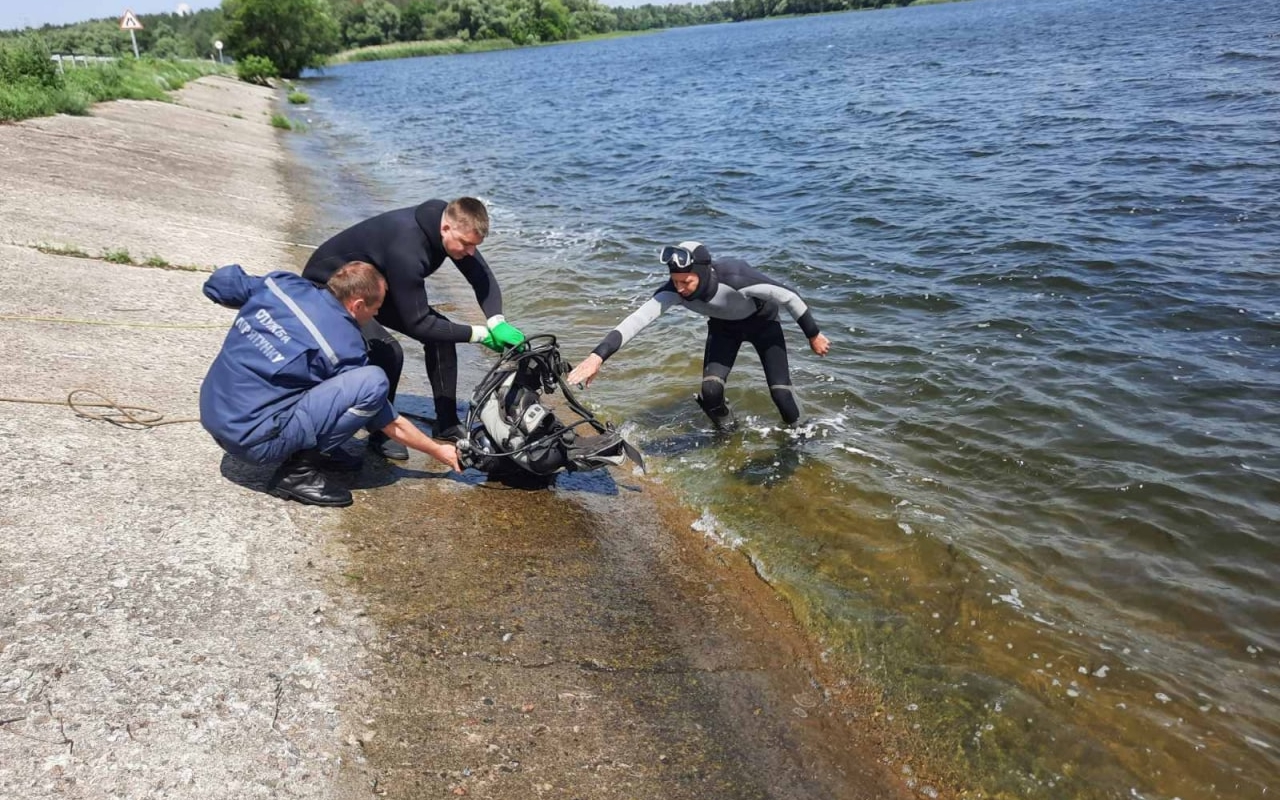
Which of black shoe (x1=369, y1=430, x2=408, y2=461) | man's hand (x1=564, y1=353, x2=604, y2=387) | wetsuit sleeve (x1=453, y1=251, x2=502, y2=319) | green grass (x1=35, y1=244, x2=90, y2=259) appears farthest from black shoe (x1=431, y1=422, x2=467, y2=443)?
green grass (x1=35, y1=244, x2=90, y2=259)

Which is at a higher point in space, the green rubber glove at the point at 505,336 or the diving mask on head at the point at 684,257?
the diving mask on head at the point at 684,257

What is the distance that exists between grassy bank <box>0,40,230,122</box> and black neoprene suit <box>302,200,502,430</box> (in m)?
13.6

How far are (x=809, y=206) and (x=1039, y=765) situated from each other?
12.5 m

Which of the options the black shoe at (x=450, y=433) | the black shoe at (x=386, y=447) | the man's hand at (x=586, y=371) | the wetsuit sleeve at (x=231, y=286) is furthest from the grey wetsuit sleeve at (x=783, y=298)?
the wetsuit sleeve at (x=231, y=286)

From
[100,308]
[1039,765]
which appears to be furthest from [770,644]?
[100,308]

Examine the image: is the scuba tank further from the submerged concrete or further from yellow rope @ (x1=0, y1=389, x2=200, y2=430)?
yellow rope @ (x1=0, y1=389, x2=200, y2=430)

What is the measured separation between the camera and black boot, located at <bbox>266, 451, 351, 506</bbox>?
4730 mm

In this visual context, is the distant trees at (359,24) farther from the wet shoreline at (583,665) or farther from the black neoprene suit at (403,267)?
the wet shoreline at (583,665)

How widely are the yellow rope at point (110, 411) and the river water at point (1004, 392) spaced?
3631 mm

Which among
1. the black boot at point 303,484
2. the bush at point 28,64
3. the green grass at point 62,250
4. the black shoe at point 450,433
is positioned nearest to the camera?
the black boot at point 303,484

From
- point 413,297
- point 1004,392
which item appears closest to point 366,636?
point 413,297

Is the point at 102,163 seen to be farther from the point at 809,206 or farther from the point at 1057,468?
the point at 1057,468

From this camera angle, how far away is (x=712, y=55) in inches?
2438

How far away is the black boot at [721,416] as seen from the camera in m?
6.72
